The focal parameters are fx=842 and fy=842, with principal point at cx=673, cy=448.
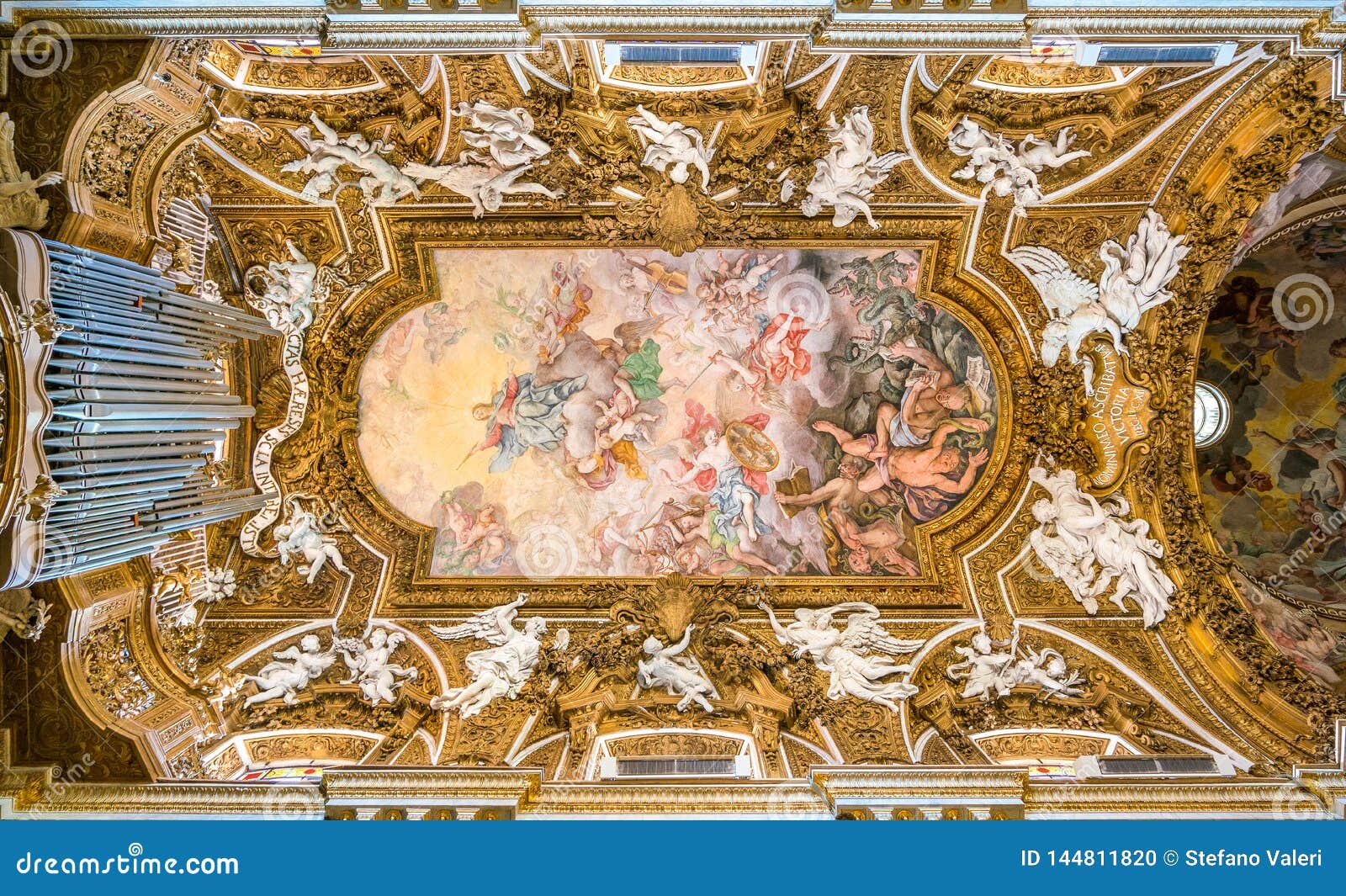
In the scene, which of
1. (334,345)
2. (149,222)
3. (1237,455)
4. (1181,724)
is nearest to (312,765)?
(334,345)

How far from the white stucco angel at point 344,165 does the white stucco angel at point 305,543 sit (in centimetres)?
499

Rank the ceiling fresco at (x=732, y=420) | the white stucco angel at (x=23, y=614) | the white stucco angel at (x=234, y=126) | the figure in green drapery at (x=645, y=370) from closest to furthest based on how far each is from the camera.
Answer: the white stucco angel at (x=23, y=614) → the white stucco angel at (x=234, y=126) → the ceiling fresco at (x=732, y=420) → the figure in green drapery at (x=645, y=370)

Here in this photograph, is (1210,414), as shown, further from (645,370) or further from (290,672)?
(290,672)

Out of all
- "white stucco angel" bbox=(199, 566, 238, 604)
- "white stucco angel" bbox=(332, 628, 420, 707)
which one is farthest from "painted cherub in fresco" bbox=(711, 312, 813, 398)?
"white stucco angel" bbox=(199, 566, 238, 604)

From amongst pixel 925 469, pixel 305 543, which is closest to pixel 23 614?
pixel 305 543

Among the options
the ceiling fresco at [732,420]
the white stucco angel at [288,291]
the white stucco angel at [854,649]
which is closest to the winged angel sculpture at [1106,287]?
the ceiling fresco at [732,420]

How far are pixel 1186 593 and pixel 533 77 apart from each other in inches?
478

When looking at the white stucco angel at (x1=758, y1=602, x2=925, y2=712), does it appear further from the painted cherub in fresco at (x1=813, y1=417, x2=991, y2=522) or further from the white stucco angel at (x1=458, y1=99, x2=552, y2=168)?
the white stucco angel at (x1=458, y1=99, x2=552, y2=168)

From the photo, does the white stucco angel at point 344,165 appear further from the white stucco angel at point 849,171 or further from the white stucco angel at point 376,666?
the white stucco angel at point 376,666

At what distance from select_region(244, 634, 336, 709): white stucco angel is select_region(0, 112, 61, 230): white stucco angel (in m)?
6.72

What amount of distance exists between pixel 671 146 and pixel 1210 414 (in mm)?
10561

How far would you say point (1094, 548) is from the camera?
13227mm

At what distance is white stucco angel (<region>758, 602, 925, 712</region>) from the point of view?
12641mm

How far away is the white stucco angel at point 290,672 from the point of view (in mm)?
12641
